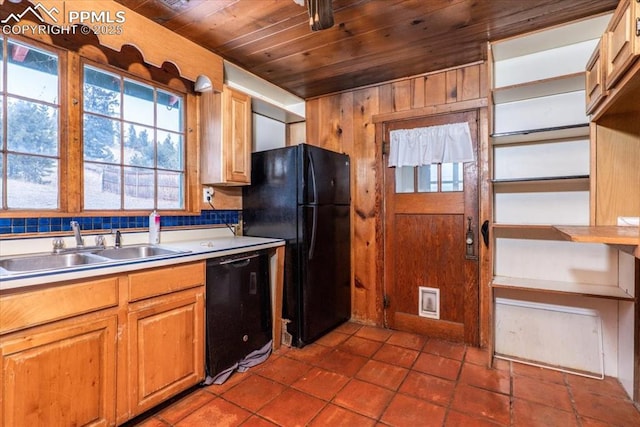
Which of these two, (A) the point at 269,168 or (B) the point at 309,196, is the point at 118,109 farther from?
(B) the point at 309,196

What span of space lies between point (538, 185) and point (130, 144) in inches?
115

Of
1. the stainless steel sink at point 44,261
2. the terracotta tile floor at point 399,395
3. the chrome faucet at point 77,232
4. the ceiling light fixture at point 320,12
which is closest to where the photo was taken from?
the ceiling light fixture at point 320,12

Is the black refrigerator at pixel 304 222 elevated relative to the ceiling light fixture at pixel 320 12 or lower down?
lower down

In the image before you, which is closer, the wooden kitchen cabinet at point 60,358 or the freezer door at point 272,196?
the wooden kitchen cabinet at point 60,358

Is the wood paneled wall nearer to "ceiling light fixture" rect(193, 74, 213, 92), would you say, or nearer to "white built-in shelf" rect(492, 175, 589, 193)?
"white built-in shelf" rect(492, 175, 589, 193)

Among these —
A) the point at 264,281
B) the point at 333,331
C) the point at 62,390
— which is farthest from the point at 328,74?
the point at 62,390

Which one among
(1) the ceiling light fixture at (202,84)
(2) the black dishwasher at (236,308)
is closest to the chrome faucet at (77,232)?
(2) the black dishwasher at (236,308)

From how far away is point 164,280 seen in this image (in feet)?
5.73

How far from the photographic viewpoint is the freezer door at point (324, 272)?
8.36 feet

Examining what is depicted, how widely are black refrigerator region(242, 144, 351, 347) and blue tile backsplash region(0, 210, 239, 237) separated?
276 mm

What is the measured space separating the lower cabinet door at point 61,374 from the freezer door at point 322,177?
152 cm

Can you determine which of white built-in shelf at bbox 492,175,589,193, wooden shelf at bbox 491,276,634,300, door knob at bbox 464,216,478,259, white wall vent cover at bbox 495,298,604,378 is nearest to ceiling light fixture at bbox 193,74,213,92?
white built-in shelf at bbox 492,175,589,193

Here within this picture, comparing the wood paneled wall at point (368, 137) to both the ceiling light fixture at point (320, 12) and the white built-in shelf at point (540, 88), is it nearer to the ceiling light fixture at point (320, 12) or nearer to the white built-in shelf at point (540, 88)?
the white built-in shelf at point (540, 88)

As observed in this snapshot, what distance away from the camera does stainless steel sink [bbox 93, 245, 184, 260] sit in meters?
1.92
